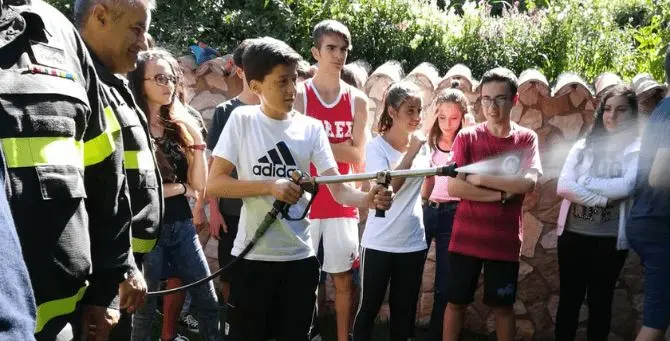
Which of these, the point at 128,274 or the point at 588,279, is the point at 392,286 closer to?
the point at 588,279

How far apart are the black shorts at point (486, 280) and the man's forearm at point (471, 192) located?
14.0 inches

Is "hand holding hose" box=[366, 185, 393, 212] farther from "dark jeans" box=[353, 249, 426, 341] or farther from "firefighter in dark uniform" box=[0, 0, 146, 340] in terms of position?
"dark jeans" box=[353, 249, 426, 341]

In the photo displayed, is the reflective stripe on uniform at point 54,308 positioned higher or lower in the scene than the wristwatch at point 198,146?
lower

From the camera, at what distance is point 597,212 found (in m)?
5.31

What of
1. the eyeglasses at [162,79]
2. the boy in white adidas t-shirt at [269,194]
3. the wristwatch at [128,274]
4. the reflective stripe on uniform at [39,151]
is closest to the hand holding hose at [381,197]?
the boy in white adidas t-shirt at [269,194]

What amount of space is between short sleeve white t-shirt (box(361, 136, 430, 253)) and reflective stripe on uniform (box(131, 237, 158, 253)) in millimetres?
1863

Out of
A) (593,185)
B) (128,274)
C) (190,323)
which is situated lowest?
(190,323)

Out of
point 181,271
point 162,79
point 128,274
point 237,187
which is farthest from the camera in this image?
point 181,271

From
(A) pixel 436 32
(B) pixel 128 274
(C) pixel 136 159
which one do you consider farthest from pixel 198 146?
(A) pixel 436 32

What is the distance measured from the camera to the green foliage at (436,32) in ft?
24.2

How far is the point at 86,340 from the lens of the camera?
8.71 feet

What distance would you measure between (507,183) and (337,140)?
3.62ft

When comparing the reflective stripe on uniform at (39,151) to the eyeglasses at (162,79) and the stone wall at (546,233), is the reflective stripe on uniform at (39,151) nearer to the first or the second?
the eyeglasses at (162,79)

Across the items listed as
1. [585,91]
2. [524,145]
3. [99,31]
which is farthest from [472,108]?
[99,31]
